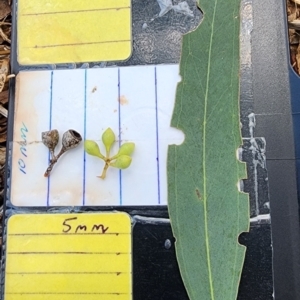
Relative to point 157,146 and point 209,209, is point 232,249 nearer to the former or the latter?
point 209,209

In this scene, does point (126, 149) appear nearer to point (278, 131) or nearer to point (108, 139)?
point (108, 139)

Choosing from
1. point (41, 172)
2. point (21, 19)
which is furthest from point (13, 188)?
point (21, 19)

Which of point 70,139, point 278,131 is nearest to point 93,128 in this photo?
point 70,139

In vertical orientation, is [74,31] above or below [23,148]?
above

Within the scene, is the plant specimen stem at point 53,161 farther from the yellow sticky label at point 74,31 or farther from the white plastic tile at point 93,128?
the yellow sticky label at point 74,31

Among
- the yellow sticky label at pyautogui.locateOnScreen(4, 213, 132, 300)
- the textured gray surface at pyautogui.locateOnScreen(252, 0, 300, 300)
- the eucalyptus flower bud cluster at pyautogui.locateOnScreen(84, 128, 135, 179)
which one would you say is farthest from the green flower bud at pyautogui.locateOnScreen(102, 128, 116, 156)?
the textured gray surface at pyautogui.locateOnScreen(252, 0, 300, 300)

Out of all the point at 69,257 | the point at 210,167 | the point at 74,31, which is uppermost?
the point at 74,31
